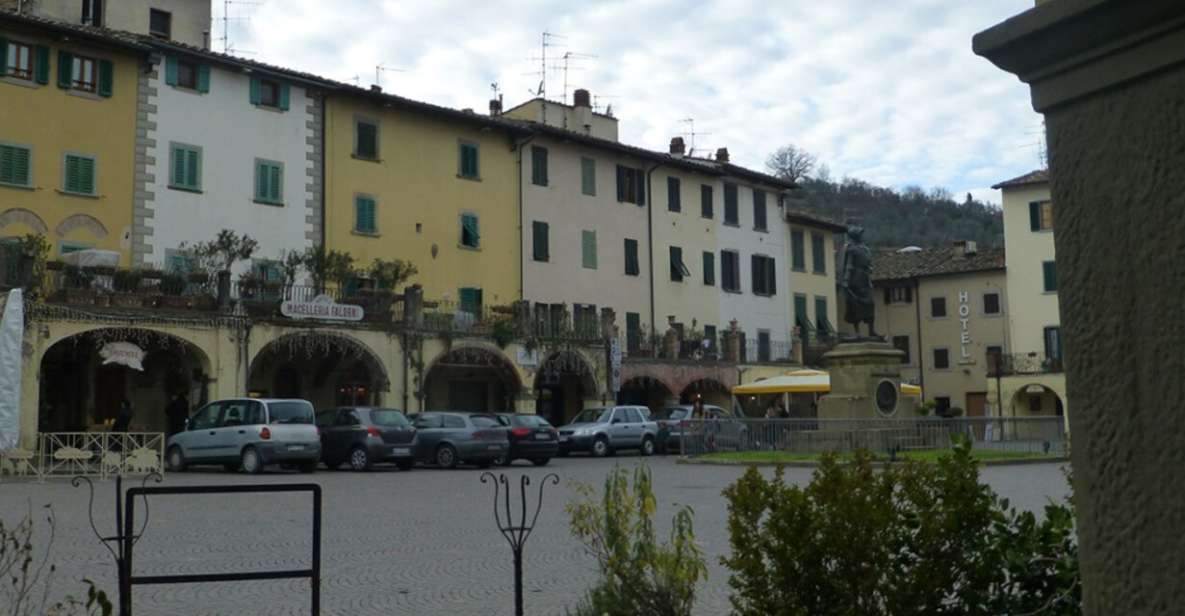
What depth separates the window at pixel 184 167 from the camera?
31859mm

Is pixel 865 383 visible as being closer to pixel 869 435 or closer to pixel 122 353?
pixel 869 435

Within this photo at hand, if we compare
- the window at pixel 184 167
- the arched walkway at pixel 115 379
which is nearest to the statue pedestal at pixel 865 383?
the arched walkway at pixel 115 379

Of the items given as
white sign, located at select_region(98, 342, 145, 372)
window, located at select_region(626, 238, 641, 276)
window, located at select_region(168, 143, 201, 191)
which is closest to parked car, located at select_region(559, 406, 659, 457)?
window, located at select_region(626, 238, 641, 276)

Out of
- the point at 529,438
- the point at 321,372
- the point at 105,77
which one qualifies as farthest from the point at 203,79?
the point at 529,438

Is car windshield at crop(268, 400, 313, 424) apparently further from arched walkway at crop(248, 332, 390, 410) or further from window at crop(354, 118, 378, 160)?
window at crop(354, 118, 378, 160)

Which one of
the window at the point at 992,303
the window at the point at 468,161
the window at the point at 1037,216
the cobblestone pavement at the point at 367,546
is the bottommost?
the cobblestone pavement at the point at 367,546

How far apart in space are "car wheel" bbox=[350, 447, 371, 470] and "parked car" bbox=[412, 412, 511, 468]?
149 centimetres

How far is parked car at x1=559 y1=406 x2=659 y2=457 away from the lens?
1345 inches

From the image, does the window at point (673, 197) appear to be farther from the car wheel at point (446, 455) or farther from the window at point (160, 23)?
the car wheel at point (446, 455)

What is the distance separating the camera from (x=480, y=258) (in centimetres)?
3938

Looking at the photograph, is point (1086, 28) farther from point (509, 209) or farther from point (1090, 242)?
point (509, 209)

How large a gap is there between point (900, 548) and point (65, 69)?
29739 millimetres

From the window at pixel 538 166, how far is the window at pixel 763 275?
12.1 metres

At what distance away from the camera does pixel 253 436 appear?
24.4 metres
